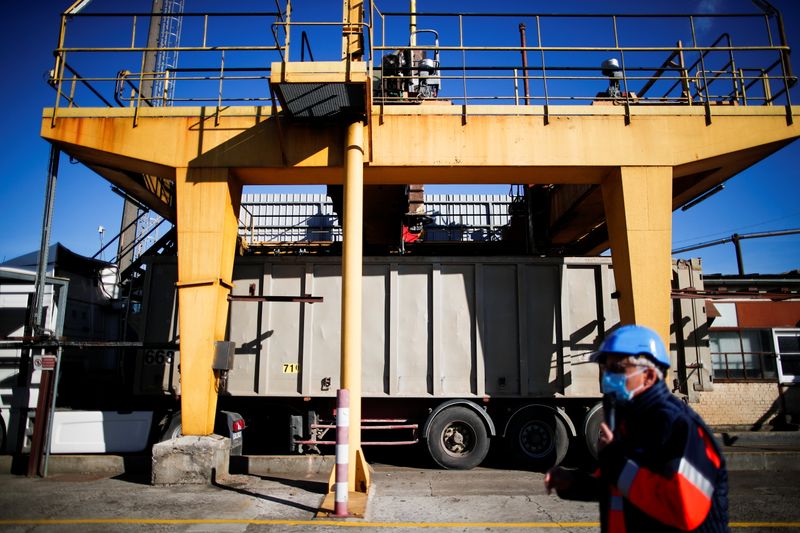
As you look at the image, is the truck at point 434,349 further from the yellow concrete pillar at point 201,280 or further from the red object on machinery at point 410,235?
the red object on machinery at point 410,235

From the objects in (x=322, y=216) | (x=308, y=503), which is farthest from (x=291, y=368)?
(x=322, y=216)

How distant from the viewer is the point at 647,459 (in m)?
1.92

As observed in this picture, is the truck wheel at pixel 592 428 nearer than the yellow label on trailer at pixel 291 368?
Yes

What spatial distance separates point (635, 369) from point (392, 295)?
656 cm

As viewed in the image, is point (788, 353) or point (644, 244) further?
Answer: point (788, 353)

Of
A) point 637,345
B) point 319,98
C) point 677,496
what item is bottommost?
point 677,496

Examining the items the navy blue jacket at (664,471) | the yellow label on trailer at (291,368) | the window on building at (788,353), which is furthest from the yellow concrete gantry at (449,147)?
the window on building at (788,353)

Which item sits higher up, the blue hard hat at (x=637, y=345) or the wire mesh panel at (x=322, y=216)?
the wire mesh panel at (x=322, y=216)

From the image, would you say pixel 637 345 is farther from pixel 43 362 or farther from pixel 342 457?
pixel 43 362

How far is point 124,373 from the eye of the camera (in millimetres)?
8867

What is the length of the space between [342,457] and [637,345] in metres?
4.22

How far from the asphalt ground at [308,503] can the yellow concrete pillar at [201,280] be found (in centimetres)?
126

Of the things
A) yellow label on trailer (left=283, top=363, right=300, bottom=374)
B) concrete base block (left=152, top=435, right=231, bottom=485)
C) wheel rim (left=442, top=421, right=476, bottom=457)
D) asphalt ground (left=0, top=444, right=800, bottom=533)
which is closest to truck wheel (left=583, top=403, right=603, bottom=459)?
asphalt ground (left=0, top=444, right=800, bottom=533)

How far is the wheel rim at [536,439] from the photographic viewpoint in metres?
8.41
